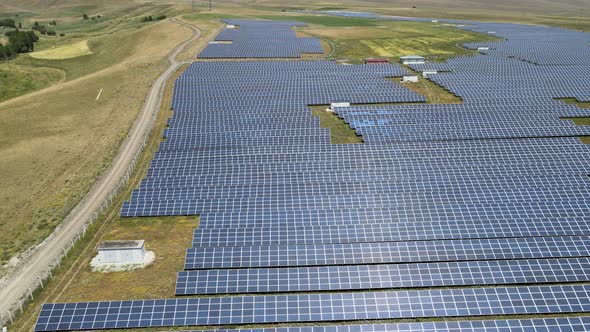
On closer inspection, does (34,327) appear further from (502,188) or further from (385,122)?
(385,122)

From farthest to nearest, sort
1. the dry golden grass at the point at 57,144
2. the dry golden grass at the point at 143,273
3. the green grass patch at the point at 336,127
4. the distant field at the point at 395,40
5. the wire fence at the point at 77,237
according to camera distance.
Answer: the distant field at the point at 395,40
the green grass patch at the point at 336,127
the dry golden grass at the point at 57,144
the dry golden grass at the point at 143,273
the wire fence at the point at 77,237

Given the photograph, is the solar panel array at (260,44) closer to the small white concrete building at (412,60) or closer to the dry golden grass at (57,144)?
the dry golden grass at (57,144)

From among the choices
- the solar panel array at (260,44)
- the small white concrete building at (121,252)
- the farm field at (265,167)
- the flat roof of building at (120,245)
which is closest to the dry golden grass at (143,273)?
the farm field at (265,167)

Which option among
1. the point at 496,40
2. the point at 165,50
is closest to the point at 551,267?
the point at 165,50

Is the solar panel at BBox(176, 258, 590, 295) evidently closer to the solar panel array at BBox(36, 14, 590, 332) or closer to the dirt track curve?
the solar panel array at BBox(36, 14, 590, 332)

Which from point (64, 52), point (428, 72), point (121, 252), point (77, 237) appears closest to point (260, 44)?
point (428, 72)

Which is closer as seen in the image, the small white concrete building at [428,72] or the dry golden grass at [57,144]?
the dry golden grass at [57,144]

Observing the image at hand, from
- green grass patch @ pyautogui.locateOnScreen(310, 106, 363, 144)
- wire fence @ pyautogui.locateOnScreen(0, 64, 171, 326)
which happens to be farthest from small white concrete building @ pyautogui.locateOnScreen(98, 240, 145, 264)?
green grass patch @ pyautogui.locateOnScreen(310, 106, 363, 144)
